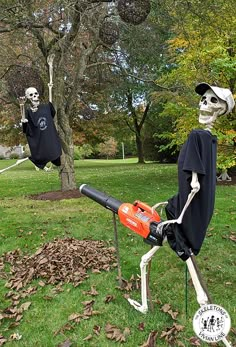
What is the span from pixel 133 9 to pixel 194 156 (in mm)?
3200

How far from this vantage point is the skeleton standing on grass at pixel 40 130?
4.77 m

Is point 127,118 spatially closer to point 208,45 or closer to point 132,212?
point 208,45

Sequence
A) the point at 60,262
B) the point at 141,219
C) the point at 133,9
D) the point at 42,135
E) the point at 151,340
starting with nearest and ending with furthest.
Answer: the point at 141,219, the point at 151,340, the point at 42,135, the point at 60,262, the point at 133,9

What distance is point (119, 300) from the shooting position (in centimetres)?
443

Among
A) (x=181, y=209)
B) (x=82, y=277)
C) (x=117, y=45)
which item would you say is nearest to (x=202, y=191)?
(x=181, y=209)

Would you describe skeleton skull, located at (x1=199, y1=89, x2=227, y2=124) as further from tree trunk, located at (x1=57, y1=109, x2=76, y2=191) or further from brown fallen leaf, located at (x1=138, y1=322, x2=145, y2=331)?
tree trunk, located at (x1=57, y1=109, x2=76, y2=191)

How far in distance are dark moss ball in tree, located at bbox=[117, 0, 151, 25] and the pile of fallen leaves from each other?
3.33m

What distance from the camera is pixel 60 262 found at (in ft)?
17.1

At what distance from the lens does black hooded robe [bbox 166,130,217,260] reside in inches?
122

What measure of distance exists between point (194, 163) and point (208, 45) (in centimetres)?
868

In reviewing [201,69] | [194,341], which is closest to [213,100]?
[194,341]

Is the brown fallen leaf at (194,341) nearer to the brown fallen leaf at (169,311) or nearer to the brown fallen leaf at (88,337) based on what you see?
the brown fallen leaf at (169,311)

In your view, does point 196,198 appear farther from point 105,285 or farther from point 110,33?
point 110,33

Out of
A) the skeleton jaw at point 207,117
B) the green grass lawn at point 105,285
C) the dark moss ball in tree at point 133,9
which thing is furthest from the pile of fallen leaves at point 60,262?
the dark moss ball in tree at point 133,9
